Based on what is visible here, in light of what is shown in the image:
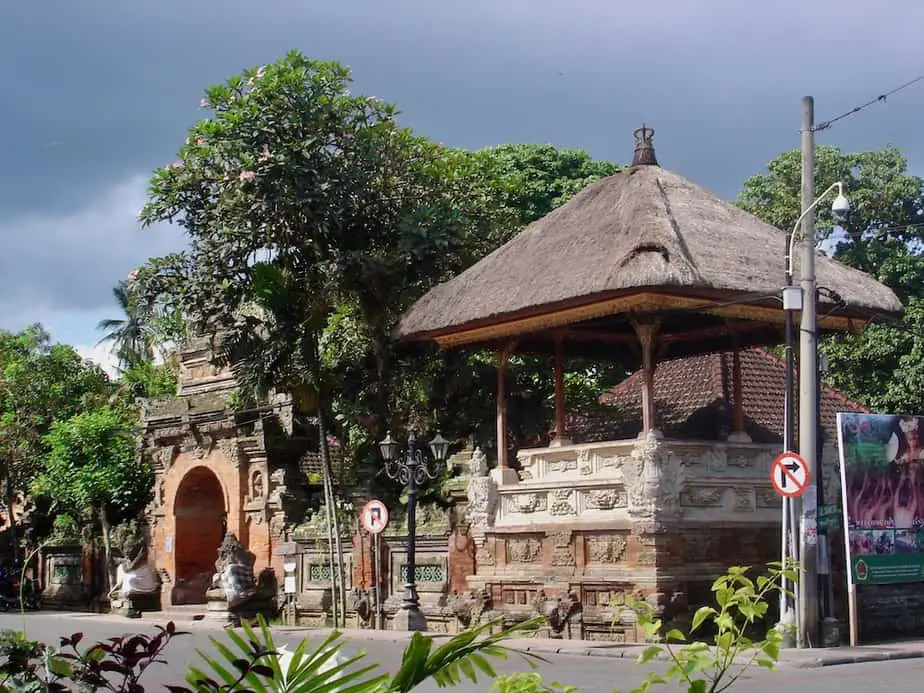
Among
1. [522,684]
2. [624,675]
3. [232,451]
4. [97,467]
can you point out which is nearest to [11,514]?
[97,467]

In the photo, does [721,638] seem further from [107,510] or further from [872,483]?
[107,510]

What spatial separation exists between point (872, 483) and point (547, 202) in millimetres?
18012

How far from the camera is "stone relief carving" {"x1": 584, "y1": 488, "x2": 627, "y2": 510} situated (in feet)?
62.0

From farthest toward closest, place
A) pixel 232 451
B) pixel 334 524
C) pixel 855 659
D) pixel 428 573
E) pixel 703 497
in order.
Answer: pixel 232 451
pixel 334 524
pixel 428 573
pixel 703 497
pixel 855 659

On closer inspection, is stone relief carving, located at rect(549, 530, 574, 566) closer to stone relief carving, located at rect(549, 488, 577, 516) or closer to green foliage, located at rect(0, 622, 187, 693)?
stone relief carving, located at rect(549, 488, 577, 516)

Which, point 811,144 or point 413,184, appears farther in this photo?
point 413,184

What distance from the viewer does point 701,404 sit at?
2280 centimetres

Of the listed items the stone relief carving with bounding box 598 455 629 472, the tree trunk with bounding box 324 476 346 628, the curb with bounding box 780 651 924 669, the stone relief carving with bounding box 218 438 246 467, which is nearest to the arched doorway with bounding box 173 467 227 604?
the stone relief carving with bounding box 218 438 246 467

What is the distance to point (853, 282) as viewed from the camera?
2000 cm

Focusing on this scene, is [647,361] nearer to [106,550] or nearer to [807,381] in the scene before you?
[807,381]

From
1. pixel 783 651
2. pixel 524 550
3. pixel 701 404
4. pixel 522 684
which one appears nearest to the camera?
pixel 522 684

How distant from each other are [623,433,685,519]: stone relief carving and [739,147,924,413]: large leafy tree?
1213 cm

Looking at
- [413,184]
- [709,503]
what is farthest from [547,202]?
[709,503]

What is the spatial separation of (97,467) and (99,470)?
12cm
